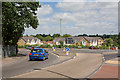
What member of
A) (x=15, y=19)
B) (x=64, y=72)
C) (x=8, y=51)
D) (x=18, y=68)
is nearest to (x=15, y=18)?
(x=15, y=19)

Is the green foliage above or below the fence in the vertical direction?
above

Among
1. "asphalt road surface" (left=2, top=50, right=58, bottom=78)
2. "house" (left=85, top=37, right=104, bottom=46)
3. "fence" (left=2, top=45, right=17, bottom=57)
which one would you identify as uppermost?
"house" (left=85, top=37, right=104, bottom=46)

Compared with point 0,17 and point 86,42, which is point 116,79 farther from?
point 86,42

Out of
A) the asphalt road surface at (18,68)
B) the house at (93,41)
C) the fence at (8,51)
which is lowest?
the asphalt road surface at (18,68)

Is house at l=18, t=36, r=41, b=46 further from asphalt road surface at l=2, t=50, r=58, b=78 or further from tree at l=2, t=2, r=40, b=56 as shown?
asphalt road surface at l=2, t=50, r=58, b=78

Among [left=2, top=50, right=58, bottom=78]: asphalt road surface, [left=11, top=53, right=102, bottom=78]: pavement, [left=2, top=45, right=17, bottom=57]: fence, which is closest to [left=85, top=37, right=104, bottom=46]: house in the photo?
[left=2, top=45, right=17, bottom=57]: fence

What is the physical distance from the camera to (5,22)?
21281 millimetres

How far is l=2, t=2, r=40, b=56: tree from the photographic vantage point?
21.1 meters

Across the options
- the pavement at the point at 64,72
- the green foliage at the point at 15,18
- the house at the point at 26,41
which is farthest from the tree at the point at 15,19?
the house at the point at 26,41

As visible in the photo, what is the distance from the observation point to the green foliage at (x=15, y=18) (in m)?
21.1

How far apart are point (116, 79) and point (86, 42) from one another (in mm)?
83146

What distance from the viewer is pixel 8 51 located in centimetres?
2470

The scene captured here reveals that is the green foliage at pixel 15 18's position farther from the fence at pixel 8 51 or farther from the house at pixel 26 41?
the house at pixel 26 41

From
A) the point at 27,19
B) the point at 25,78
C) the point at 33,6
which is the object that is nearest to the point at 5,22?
the point at 27,19
